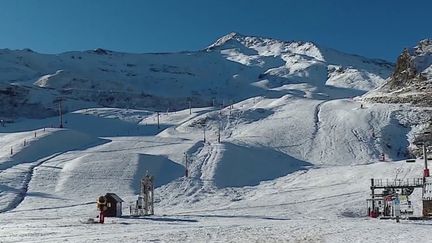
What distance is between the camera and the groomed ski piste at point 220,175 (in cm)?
2955

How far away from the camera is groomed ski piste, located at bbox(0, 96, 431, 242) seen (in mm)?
29547

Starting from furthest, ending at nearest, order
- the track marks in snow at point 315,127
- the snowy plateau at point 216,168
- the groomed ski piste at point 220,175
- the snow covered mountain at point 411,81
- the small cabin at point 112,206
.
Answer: the snow covered mountain at point 411,81 < the track marks in snow at point 315,127 < the small cabin at point 112,206 < the snowy plateau at point 216,168 < the groomed ski piste at point 220,175

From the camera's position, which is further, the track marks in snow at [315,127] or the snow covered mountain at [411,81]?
the snow covered mountain at [411,81]

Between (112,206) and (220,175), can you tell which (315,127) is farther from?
(112,206)

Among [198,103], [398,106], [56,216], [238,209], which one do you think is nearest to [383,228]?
[238,209]

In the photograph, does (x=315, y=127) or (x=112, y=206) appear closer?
(x=112, y=206)

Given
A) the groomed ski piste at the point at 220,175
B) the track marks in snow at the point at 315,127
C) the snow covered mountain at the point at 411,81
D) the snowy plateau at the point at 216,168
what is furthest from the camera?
the snow covered mountain at the point at 411,81

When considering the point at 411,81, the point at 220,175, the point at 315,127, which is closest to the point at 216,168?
the point at 220,175

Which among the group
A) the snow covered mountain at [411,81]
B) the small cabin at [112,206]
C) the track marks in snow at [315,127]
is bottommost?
the small cabin at [112,206]

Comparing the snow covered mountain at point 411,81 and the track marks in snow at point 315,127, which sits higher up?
the snow covered mountain at point 411,81

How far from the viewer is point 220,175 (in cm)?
6128

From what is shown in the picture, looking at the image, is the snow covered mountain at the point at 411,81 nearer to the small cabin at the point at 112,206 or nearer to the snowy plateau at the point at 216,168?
the snowy plateau at the point at 216,168

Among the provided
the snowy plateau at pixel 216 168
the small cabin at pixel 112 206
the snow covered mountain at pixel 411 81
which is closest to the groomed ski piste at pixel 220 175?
the snowy plateau at pixel 216 168

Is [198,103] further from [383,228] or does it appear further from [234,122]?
[383,228]
